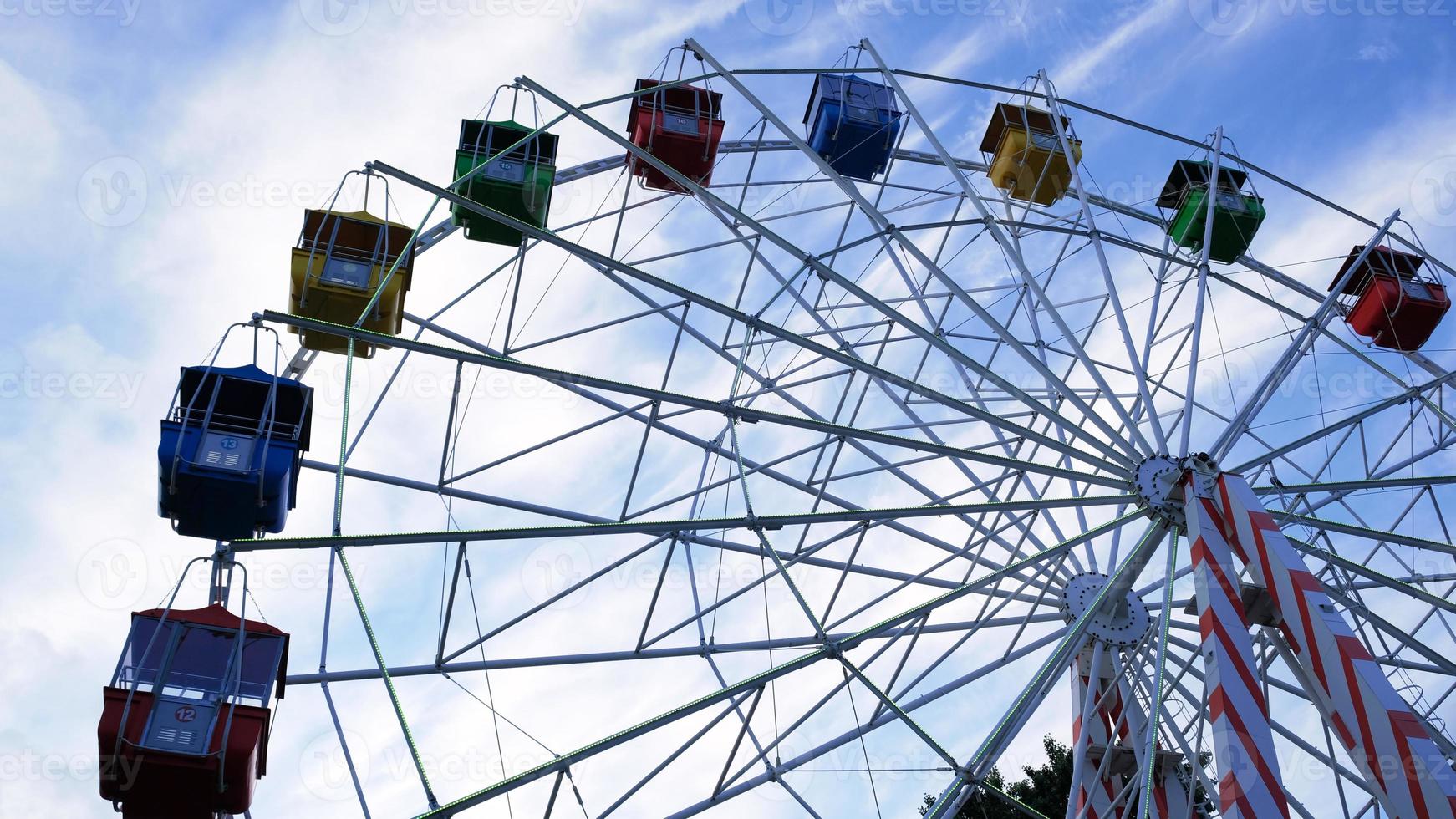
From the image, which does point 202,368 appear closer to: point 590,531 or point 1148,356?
point 590,531

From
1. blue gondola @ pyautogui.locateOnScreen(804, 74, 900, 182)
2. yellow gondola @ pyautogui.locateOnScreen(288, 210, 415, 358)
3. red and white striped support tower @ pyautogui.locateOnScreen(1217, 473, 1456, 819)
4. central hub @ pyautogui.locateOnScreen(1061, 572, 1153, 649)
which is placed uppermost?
blue gondola @ pyautogui.locateOnScreen(804, 74, 900, 182)

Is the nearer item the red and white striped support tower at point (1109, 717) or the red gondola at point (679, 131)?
the red and white striped support tower at point (1109, 717)

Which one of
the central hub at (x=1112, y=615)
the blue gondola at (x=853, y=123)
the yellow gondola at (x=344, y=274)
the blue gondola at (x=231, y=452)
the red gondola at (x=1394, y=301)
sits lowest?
the central hub at (x=1112, y=615)

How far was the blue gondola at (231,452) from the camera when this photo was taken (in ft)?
44.7

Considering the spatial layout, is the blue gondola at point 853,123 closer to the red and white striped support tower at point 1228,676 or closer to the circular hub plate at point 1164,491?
the circular hub plate at point 1164,491

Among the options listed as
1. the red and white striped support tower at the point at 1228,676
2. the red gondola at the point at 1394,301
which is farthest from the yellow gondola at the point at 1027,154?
the red and white striped support tower at the point at 1228,676

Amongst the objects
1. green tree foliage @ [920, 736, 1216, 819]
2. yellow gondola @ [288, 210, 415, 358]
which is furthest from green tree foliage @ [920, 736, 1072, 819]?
yellow gondola @ [288, 210, 415, 358]

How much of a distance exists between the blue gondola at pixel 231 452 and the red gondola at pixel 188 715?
1151mm

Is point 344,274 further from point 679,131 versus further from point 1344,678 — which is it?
point 1344,678

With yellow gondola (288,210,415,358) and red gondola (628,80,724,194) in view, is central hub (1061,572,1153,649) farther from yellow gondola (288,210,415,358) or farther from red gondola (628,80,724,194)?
yellow gondola (288,210,415,358)

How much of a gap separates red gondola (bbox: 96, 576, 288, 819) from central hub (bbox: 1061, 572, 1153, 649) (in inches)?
345

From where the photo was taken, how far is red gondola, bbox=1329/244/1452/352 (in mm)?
20453

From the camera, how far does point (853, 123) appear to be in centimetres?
2066

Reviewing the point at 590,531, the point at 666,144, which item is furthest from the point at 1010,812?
the point at 590,531
